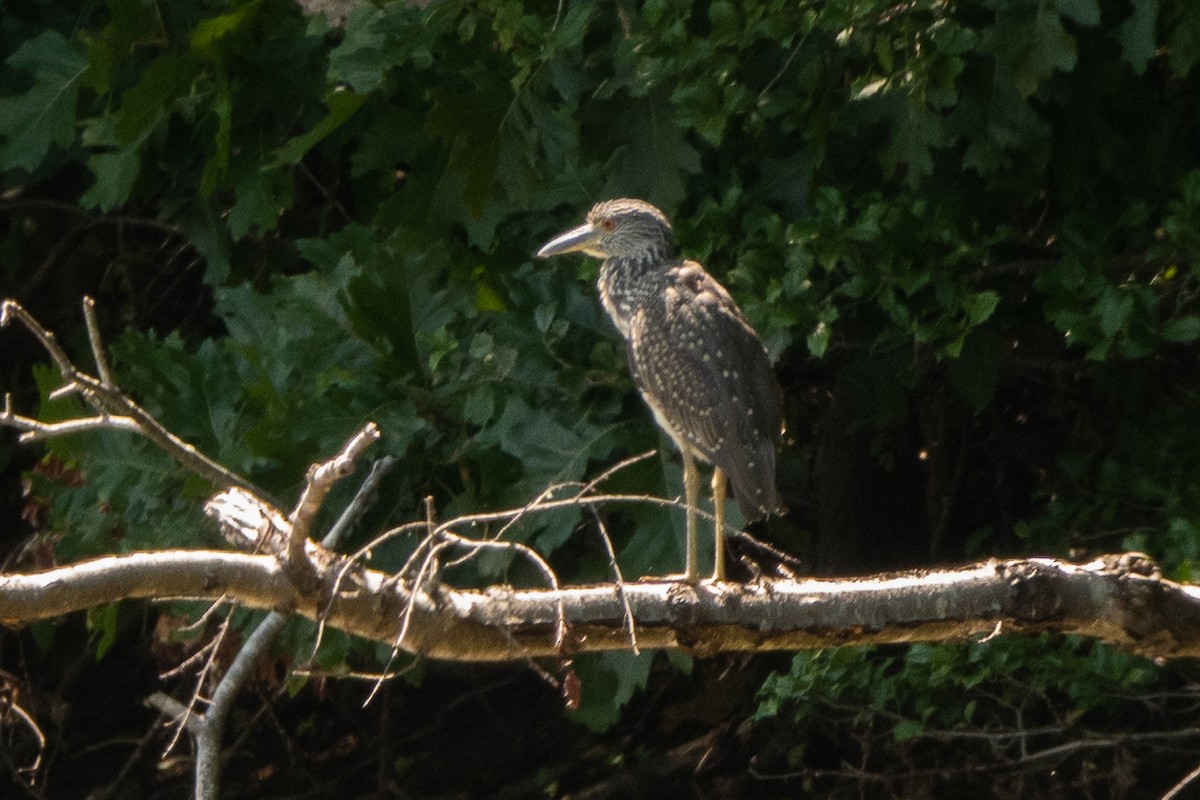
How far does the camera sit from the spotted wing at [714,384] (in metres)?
3.52

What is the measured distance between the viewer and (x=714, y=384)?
3.60 metres

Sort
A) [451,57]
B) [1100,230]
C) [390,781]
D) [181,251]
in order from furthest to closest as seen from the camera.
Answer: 1. [181,251]
2. [390,781]
3. [451,57]
4. [1100,230]

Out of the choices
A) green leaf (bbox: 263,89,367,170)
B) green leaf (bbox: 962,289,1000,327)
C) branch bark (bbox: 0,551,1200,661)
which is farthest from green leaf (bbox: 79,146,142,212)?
branch bark (bbox: 0,551,1200,661)

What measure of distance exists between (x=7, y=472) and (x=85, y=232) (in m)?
0.92

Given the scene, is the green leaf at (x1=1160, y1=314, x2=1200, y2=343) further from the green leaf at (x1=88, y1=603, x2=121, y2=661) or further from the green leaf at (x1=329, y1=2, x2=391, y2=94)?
the green leaf at (x1=88, y1=603, x2=121, y2=661)

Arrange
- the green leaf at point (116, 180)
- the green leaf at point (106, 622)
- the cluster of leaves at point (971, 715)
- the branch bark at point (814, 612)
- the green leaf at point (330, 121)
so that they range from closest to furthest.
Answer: the branch bark at point (814, 612) → the cluster of leaves at point (971, 715) → the green leaf at point (106, 622) → the green leaf at point (330, 121) → the green leaf at point (116, 180)

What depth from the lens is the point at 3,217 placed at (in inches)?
244

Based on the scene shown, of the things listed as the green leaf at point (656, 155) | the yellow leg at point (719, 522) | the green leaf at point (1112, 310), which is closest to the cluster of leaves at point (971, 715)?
the yellow leg at point (719, 522)

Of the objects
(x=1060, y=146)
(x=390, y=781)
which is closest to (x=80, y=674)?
(x=390, y=781)

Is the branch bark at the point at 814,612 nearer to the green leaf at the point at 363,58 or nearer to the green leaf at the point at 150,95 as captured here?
the green leaf at the point at 363,58

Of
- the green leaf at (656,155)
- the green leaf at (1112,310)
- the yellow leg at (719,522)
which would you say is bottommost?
the yellow leg at (719,522)

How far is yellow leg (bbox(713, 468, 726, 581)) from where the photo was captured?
3527mm

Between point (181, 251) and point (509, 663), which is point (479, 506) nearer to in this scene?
point (509, 663)

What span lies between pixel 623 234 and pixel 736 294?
295 mm
